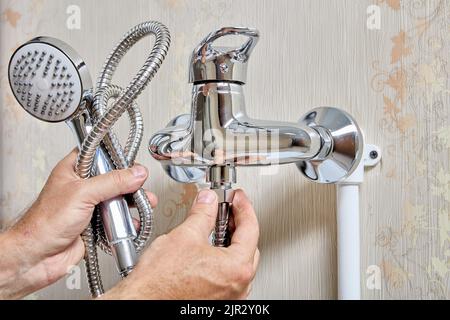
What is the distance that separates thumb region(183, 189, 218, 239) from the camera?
0.49 meters

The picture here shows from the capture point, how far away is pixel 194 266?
47 cm

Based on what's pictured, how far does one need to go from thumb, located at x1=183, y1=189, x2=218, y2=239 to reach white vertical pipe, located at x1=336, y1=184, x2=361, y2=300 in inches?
6.6

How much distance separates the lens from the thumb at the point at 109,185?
1.75 feet

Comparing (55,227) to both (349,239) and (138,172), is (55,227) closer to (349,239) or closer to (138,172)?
(138,172)

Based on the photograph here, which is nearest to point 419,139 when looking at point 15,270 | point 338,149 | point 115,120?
point 338,149

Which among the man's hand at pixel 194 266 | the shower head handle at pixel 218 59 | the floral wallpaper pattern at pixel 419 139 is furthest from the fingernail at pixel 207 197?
the floral wallpaper pattern at pixel 419 139

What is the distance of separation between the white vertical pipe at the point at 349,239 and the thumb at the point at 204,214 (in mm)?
167

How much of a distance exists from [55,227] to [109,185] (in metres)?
0.09

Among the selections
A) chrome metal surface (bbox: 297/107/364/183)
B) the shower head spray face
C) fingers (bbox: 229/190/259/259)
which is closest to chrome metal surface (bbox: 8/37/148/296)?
the shower head spray face

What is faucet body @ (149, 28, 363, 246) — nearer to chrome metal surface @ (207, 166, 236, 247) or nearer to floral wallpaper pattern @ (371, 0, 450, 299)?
chrome metal surface @ (207, 166, 236, 247)

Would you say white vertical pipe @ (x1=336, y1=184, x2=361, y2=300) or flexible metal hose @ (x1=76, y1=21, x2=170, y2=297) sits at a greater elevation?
flexible metal hose @ (x1=76, y1=21, x2=170, y2=297)

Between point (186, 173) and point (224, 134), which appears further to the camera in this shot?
point (186, 173)

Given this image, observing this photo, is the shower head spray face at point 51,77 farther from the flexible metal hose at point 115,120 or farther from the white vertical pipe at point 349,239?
the white vertical pipe at point 349,239
